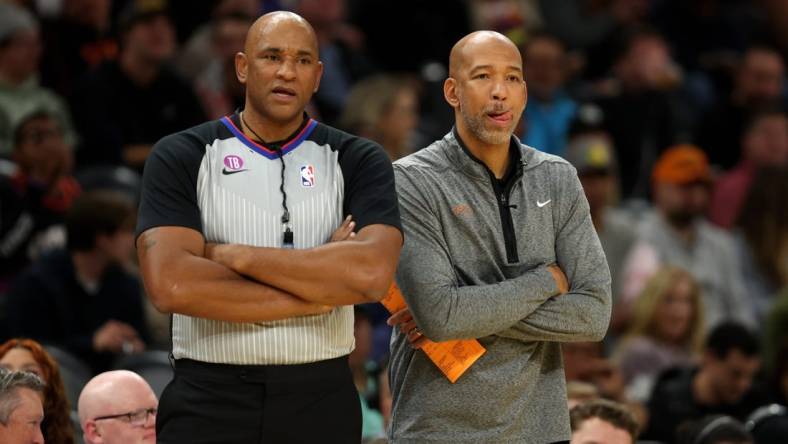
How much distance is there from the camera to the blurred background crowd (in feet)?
26.9

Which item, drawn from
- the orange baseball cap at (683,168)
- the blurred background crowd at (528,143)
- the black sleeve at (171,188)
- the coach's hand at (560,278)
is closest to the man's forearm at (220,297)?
the black sleeve at (171,188)

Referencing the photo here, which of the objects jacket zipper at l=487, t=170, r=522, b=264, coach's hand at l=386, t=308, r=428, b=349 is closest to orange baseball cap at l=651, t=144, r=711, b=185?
jacket zipper at l=487, t=170, r=522, b=264

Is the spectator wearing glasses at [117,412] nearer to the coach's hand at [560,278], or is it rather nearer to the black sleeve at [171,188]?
the black sleeve at [171,188]

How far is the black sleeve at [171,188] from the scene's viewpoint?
14.8 ft

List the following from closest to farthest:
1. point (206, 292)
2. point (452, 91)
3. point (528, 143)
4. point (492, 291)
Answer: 1. point (206, 292)
2. point (492, 291)
3. point (452, 91)
4. point (528, 143)

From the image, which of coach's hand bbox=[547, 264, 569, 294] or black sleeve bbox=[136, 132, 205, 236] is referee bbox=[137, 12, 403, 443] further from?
coach's hand bbox=[547, 264, 569, 294]

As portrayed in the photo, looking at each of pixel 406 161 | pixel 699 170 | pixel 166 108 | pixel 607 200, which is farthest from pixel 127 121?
pixel 406 161

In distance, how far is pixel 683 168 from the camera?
1080 centimetres

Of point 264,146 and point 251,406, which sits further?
point 264,146

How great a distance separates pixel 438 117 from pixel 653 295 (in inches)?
99.7

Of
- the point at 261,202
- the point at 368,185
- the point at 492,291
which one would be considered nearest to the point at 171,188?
the point at 261,202

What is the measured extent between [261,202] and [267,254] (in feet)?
0.70

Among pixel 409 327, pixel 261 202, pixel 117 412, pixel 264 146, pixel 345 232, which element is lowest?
pixel 117 412

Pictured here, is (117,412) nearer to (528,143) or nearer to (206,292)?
(206,292)
